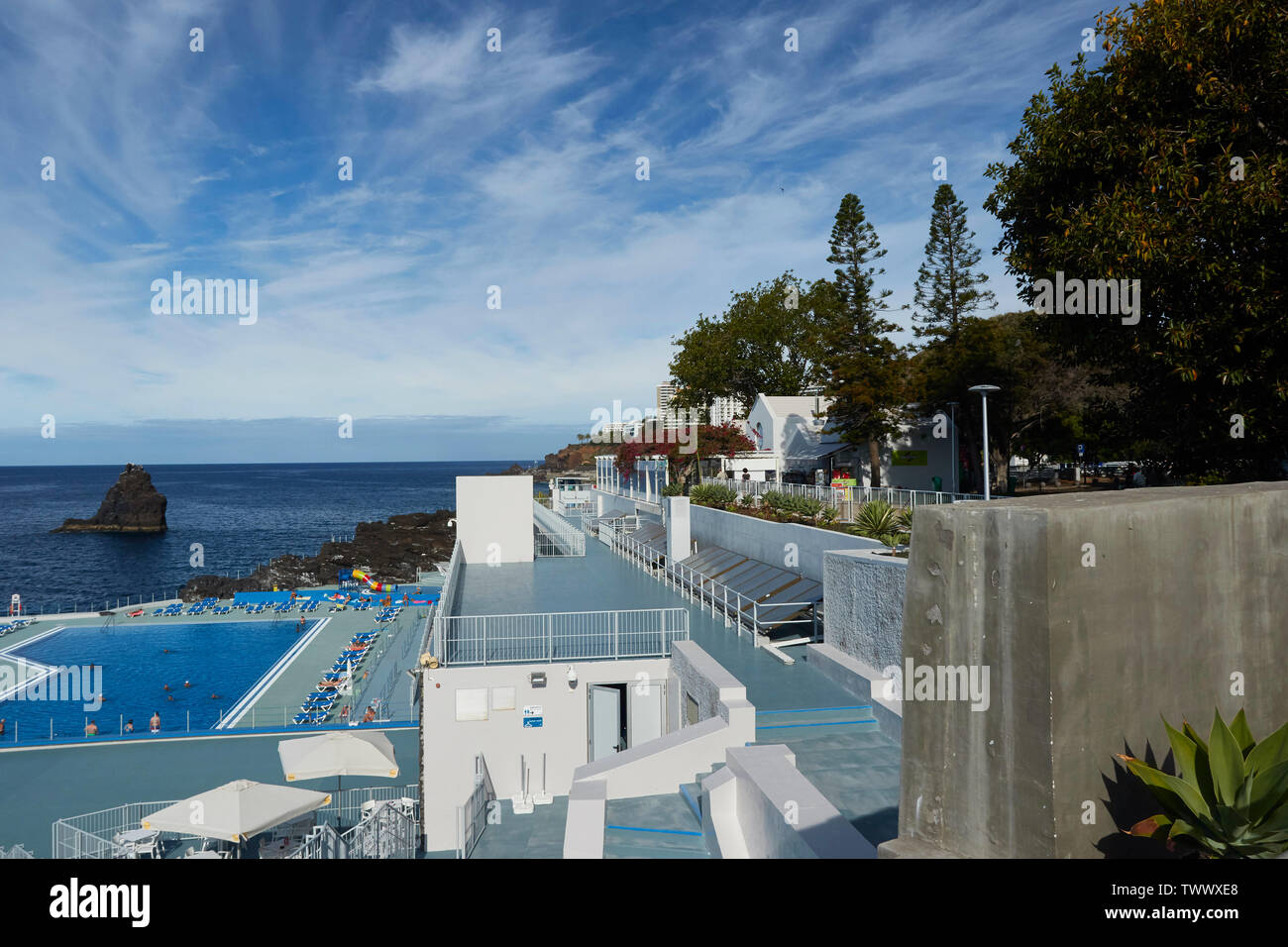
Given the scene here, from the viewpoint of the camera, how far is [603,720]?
1253cm

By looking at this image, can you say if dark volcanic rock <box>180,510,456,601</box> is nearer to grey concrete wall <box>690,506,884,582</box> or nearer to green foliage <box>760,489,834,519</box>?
grey concrete wall <box>690,506,884,582</box>

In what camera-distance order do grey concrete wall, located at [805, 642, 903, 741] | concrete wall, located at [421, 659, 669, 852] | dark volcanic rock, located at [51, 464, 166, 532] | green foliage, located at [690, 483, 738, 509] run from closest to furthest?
grey concrete wall, located at [805, 642, 903, 741] < concrete wall, located at [421, 659, 669, 852] < green foliage, located at [690, 483, 738, 509] < dark volcanic rock, located at [51, 464, 166, 532]

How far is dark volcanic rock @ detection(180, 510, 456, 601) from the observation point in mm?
48906

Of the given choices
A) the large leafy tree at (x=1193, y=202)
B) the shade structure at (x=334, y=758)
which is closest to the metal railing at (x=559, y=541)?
the shade structure at (x=334, y=758)

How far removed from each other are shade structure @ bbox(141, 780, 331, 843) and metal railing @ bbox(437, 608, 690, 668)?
11.4 ft

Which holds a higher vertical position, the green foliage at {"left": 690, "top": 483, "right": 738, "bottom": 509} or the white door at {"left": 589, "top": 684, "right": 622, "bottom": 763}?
the green foliage at {"left": 690, "top": 483, "right": 738, "bottom": 509}

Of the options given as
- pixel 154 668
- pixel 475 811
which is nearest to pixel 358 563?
pixel 154 668

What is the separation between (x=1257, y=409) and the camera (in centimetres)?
1162

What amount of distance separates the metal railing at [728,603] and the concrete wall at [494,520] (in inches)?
142

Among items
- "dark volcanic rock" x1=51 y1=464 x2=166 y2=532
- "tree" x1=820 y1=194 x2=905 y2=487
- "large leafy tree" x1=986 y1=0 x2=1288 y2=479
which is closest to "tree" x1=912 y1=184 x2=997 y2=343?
"tree" x1=820 y1=194 x2=905 y2=487

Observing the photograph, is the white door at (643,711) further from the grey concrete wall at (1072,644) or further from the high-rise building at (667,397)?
the high-rise building at (667,397)

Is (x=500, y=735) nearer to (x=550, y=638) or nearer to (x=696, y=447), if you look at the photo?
(x=550, y=638)

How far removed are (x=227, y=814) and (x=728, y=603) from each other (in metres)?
9.07
